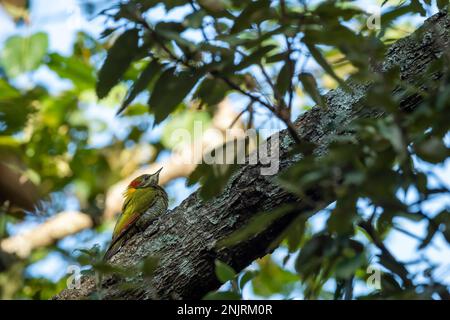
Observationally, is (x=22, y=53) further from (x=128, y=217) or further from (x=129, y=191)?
(x=128, y=217)

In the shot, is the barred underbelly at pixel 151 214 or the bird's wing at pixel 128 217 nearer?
the bird's wing at pixel 128 217

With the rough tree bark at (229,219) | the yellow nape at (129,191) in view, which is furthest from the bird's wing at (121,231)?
the yellow nape at (129,191)

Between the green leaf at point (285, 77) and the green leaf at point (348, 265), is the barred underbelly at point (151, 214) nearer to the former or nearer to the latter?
the green leaf at point (285, 77)

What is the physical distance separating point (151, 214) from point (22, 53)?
225 cm

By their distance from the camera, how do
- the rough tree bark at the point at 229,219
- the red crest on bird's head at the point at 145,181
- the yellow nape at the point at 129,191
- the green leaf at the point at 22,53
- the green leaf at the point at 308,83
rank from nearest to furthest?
the green leaf at the point at 308,83, the rough tree bark at the point at 229,219, the yellow nape at the point at 129,191, the red crest on bird's head at the point at 145,181, the green leaf at the point at 22,53

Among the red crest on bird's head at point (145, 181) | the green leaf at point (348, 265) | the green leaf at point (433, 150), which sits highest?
the red crest on bird's head at point (145, 181)

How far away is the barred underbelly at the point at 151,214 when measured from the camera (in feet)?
15.2

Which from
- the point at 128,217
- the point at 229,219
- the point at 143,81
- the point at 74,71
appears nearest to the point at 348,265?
the point at 143,81

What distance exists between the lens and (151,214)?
16.1 feet

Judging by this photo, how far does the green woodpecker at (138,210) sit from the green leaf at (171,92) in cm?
178

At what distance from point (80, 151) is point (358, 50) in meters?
4.81

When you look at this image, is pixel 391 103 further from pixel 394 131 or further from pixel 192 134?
pixel 192 134

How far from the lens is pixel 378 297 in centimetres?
248
